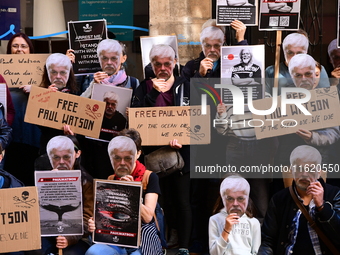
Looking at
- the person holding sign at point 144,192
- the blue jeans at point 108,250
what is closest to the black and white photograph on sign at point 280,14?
the person holding sign at point 144,192

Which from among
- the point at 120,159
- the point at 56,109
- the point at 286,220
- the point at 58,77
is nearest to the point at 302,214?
the point at 286,220

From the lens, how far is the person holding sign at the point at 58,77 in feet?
21.1

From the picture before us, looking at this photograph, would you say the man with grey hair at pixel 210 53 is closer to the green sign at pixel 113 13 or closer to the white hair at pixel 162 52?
the white hair at pixel 162 52

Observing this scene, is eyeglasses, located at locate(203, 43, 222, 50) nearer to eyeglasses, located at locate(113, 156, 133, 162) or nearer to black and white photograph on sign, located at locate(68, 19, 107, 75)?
black and white photograph on sign, located at locate(68, 19, 107, 75)

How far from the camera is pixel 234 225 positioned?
18.3 ft

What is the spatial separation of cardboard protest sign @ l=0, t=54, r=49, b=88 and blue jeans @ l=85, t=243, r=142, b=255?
6.32 ft

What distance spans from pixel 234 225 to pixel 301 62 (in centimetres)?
149

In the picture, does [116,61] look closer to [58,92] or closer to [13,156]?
[58,92]

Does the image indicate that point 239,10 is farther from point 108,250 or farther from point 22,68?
point 108,250

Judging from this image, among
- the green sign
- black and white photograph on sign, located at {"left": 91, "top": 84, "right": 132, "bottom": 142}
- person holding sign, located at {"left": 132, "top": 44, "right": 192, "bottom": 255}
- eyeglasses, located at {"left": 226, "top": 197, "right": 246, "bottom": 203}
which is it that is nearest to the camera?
eyeglasses, located at {"left": 226, "top": 197, "right": 246, "bottom": 203}

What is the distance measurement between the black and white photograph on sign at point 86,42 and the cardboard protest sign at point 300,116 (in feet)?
5.39

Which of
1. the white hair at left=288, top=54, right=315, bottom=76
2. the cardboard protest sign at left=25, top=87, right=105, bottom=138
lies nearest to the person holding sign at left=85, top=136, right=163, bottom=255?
the cardboard protest sign at left=25, top=87, right=105, bottom=138

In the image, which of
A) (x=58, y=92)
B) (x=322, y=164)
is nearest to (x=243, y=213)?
(x=322, y=164)

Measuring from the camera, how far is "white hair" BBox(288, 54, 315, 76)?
595cm
